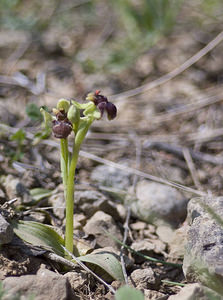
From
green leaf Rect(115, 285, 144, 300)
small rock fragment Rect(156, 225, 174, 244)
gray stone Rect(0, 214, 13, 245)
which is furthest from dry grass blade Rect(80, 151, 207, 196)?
green leaf Rect(115, 285, 144, 300)

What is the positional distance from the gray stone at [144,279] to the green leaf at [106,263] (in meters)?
0.11

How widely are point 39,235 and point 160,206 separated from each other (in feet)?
3.81

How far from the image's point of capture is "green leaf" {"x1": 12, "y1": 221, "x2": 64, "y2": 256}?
2664 millimetres

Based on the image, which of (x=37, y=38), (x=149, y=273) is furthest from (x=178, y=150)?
(x=37, y=38)

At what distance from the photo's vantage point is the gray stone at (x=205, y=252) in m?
2.26

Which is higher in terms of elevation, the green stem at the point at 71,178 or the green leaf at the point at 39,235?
the green stem at the point at 71,178

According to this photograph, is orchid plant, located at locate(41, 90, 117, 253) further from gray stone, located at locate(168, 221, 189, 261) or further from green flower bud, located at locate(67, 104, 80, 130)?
gray stone, located at locate(168, 221, 189, 261)

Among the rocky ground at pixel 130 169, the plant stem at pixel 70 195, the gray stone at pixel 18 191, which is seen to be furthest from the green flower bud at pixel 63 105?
the gray stone at pixel 18 191

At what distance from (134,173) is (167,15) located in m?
2.89

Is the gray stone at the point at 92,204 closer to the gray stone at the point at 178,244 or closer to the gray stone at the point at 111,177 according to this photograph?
the gray stone at the point at 111,177

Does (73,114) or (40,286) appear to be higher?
(73,114)

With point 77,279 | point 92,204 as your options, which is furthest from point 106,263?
point 92,204

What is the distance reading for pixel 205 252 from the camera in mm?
2354

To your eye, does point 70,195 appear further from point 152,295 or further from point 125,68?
point 125,68
